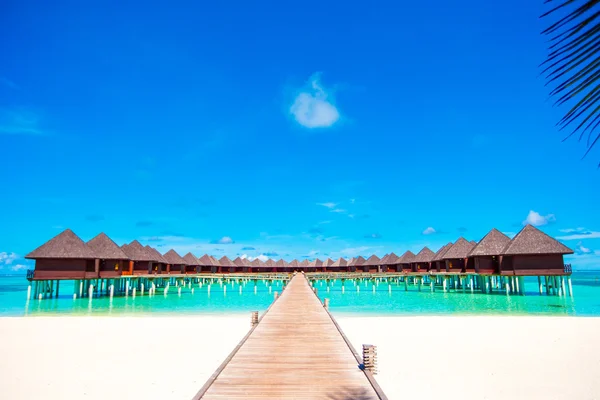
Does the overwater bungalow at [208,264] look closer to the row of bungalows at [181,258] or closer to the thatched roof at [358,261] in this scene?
the row of bungalows at [181,258]

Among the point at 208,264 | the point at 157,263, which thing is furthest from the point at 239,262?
the point at 157,263

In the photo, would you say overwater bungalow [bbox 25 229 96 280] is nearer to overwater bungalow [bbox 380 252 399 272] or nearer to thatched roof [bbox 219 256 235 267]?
thatched roof [bbox 219 256 235 267]

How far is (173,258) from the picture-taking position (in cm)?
4631

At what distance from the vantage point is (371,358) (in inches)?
260

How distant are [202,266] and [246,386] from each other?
170ft

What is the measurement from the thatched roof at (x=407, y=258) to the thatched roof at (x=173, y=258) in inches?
1100

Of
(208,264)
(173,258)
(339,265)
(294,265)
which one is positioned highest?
(173,258)

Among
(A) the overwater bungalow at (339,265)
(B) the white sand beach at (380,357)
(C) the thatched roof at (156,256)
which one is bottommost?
(B) the white sand beach at (380,357)

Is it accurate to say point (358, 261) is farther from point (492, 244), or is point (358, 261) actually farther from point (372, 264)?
point (492, 244)

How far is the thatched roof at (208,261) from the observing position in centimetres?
5378

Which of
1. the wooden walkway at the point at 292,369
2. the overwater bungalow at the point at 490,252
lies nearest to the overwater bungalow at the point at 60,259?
the wooden walkway at the point at 292,369

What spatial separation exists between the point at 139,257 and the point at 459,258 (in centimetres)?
3094

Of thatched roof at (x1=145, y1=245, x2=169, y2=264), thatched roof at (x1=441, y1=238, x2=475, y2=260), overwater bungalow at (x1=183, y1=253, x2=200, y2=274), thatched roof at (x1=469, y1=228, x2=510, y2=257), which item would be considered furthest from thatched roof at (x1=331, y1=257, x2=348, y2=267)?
thatched roof at (x1=469, y1=228, x2=510, y2=257)

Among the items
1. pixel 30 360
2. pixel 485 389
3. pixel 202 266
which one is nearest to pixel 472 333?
pixel 485 389
